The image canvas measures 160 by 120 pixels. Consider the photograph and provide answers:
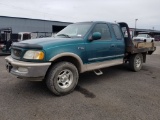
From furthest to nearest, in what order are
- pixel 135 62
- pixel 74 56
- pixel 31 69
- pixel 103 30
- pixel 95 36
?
1. pixel 135 62
2. pixel 103 30
3. pixel 95 36
4. pixel 74 56
5. pixel 31 69

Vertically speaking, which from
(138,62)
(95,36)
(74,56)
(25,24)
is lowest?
(138,62)

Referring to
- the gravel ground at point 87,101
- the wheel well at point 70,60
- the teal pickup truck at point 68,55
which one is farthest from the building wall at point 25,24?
the wheel well at point 70,60

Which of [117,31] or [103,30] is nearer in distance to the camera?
[103,30]

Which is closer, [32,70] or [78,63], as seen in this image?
[32,70]

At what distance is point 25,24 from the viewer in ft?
107

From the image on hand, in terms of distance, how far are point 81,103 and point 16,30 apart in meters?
30.7

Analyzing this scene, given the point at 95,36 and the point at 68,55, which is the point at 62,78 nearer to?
the point at 68,55

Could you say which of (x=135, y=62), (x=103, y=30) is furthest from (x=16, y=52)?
(x=135, y=62)

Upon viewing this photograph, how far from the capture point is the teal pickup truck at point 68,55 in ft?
12.5

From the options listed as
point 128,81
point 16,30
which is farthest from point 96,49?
point 16,30

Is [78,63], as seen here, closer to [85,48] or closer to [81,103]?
[85,48]

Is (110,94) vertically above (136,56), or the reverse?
(136,56)

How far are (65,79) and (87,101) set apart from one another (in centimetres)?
85

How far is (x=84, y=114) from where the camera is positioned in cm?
330
